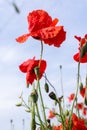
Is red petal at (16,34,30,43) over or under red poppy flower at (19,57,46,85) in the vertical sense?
over

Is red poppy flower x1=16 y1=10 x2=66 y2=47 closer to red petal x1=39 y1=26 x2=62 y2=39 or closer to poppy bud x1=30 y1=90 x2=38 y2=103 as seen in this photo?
red petal x1=39 y1=26 x2=62 y2=39

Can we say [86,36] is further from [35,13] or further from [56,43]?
[35,13]

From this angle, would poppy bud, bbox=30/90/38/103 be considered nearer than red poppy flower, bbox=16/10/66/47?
Yes

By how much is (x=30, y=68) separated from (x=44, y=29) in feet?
0.60

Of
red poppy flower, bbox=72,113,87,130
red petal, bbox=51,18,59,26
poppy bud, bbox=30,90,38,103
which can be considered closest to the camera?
poppy bud, bbox=30,90,38,103

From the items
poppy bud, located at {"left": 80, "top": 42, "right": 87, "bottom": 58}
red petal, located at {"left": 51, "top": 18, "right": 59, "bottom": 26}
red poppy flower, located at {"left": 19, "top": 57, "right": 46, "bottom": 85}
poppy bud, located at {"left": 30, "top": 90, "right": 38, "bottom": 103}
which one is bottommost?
poppy bud, located at {"left": 30, "top": 90, "right": 38, "bottom": 103}

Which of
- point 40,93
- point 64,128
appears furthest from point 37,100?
point 64,128

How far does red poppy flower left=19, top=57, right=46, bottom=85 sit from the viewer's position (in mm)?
1786

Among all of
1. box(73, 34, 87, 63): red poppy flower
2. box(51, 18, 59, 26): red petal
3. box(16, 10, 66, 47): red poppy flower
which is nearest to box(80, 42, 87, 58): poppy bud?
box(73, 34, 87, 63): red poppy flower

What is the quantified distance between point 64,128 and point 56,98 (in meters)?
0.18

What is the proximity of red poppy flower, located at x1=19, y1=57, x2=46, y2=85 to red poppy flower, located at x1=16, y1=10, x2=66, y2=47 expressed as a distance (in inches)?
4.8

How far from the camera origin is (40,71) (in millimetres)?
1817

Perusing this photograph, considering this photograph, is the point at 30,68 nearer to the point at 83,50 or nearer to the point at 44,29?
the point at 44,29

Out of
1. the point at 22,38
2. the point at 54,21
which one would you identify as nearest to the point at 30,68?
the point at 22,38
